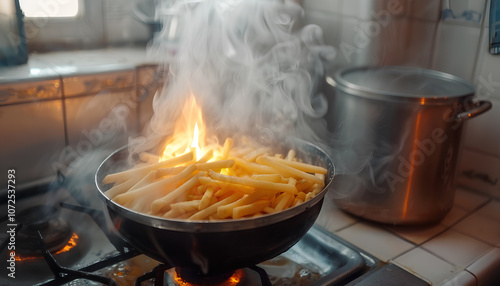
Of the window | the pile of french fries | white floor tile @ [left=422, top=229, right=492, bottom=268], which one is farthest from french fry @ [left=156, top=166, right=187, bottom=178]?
the window

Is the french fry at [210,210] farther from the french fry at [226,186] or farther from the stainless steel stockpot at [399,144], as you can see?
the stainless steel stockpot at [399,144]

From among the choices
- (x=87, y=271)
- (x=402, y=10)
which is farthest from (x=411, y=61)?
(x=87, y=271)

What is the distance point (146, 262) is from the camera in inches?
36.0

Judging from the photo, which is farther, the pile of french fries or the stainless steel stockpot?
the stainless steel stockpot

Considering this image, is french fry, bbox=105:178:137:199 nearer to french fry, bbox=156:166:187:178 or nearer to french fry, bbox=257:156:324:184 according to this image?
french fry, bbox=156:166:187:178

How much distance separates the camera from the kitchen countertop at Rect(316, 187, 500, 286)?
0.91 meters

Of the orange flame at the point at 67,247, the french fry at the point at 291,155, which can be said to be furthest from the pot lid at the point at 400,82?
the orange flame at the point at 67,247

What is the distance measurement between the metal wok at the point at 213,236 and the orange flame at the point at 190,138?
0.22 m

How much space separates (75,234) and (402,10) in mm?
1097

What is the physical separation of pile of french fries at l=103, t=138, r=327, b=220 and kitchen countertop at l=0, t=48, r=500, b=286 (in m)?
0.31

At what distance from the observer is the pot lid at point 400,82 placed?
1033mm

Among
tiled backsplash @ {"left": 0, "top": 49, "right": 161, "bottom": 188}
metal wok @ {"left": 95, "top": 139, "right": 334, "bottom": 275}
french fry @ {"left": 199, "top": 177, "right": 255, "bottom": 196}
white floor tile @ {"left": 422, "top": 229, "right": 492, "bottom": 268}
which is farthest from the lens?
tiled backsplash @ {"left": 0, "top": 49, "right": 161, "bottom": 188}

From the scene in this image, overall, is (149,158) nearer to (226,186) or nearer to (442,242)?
(226,186)

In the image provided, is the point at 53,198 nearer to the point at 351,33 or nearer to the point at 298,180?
the point at 298,180
